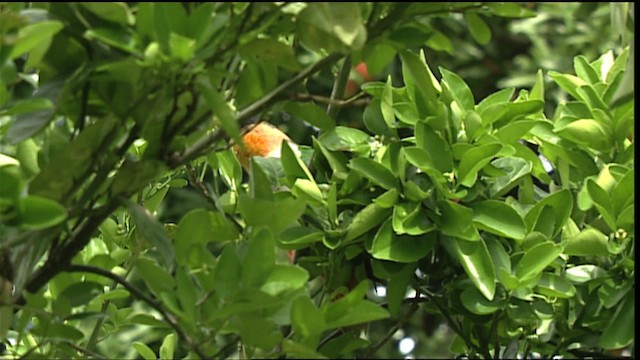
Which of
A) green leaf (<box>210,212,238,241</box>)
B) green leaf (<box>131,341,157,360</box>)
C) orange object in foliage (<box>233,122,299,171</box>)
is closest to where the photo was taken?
green leaf (<box>210,212,238,241</box>)

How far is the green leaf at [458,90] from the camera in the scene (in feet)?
4.35

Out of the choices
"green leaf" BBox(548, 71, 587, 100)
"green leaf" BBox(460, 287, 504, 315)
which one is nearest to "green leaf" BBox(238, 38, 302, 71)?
"green leaf" BBox(460, 287, 504, 315)

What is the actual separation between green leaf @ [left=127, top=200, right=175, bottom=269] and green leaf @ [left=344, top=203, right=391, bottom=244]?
0.37 metres

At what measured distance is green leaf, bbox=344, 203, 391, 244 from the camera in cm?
121

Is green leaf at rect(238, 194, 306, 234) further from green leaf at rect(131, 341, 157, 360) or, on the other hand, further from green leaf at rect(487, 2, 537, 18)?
green leaf at rect(131, 341, 157, 360)

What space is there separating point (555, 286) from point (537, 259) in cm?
5

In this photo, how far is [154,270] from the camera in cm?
86

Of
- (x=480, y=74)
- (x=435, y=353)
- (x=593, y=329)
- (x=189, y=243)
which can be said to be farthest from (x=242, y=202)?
(x=480, y=74)

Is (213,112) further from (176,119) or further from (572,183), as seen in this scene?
(572,183)

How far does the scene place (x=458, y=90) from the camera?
1.34 meters

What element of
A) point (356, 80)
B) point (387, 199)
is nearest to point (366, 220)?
point (387, 199)

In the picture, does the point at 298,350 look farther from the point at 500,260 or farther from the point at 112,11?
the point at 500,260

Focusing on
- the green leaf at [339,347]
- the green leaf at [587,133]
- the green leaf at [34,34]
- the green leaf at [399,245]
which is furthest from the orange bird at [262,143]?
the green leaf at [34,34]

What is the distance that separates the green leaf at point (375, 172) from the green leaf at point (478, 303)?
14cm
